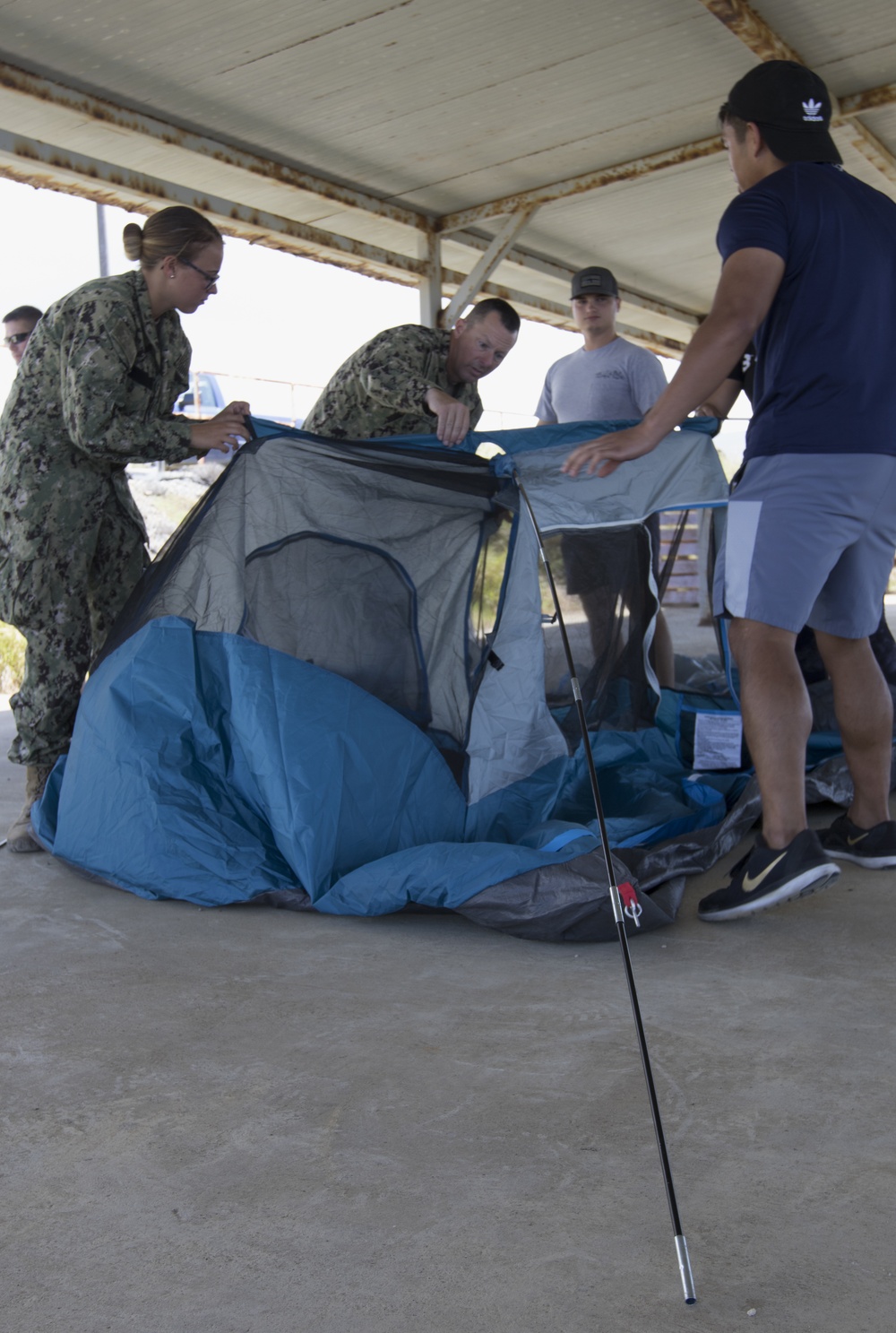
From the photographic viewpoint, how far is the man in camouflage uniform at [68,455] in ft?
8.96

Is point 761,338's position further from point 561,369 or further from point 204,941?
point 561,369

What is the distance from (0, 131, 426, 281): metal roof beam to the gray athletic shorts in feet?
12.1

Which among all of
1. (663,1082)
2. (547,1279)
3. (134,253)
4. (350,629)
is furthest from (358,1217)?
(134,253)

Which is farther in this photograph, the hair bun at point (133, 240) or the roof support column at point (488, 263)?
the roof support column at point (488, 263)

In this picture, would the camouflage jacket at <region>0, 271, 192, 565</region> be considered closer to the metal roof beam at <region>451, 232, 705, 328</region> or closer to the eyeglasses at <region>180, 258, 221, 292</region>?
the eyeglasses at <region>180, 258, 221, 292</region>

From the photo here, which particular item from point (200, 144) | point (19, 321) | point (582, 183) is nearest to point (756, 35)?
point (582, 183)

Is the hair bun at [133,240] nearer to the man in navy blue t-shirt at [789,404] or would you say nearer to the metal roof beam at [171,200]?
the man in navy blue t-shirt at [789,404]

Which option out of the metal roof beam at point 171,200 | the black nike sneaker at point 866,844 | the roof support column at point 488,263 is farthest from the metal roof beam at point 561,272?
the black nike sneaker at point 866,844

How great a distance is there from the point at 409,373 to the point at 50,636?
116cm

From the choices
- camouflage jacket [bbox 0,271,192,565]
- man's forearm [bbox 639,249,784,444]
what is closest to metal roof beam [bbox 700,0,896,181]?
man's forearm [bbox 639,249,784,444]

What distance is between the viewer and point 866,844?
2512 mm

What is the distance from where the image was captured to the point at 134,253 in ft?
Result: 9.47

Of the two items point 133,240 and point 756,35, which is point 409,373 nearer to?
point 133,240

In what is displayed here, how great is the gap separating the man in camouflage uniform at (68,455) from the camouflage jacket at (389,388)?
479 millimetres
